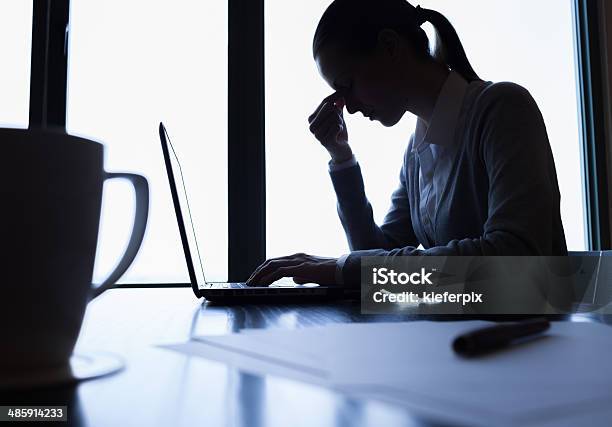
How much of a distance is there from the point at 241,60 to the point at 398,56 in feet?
2.62

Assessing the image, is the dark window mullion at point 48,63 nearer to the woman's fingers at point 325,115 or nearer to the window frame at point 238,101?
the window frame at point 238,101

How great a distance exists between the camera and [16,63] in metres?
1.76

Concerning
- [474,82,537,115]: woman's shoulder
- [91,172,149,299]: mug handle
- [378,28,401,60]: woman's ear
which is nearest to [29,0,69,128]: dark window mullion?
[378,28,401,60]: woman's ear

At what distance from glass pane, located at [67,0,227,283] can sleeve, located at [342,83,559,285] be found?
0.99 metres

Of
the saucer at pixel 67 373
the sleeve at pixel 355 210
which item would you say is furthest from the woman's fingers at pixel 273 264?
the saucer at pixel 67 373

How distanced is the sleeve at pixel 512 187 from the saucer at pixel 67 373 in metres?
0.62

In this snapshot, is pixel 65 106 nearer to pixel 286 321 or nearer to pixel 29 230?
pixel 286 321

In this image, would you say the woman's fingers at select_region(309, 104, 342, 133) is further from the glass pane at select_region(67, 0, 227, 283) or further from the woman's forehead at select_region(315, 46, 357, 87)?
the glass pane at select_region(67, 0, 227, 283)

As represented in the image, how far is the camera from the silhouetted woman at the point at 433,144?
0.89m

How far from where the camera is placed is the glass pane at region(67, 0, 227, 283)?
1.74 m

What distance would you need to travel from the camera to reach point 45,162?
257mm

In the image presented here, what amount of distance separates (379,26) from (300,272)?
0.61m

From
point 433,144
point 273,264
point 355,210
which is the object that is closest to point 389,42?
point 433,144

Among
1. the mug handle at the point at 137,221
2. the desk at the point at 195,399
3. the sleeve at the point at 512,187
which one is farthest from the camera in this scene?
the sleeve at the point at 512,187
